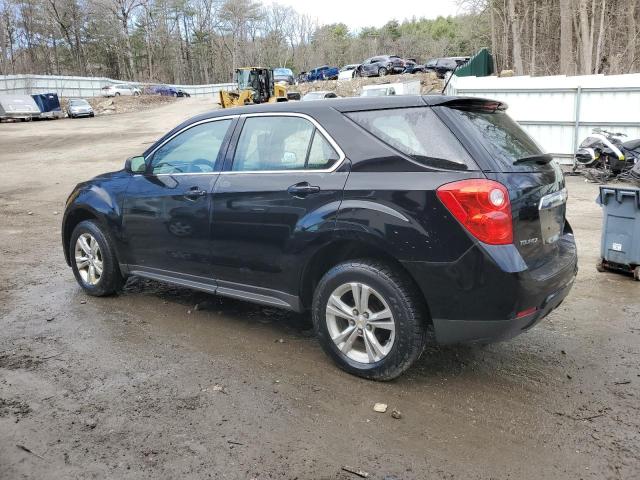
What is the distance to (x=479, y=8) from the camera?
120 feet

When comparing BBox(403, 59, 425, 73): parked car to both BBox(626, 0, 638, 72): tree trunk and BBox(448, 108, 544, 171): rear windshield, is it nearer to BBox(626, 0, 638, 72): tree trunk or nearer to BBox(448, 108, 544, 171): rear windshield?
BBox(626, 0, 638, 72): tree trunk

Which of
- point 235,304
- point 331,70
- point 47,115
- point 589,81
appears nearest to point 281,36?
point 331,70

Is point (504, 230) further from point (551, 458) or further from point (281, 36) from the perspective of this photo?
point (281, 36)

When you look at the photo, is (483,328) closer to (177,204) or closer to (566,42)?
(177,204)

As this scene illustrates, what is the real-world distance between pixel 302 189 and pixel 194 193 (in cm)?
109

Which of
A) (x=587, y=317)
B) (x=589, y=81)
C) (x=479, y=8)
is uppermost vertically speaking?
(x=479, y=8)

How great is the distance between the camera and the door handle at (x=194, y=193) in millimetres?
4409

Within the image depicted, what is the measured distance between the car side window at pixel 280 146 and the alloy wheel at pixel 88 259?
193 cm

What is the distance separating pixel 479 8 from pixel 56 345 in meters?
37.8

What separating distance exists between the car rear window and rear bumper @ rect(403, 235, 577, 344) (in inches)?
22.2

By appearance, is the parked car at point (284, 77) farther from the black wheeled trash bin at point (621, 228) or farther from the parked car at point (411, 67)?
the black wheeled trash bin at point (621, 228)

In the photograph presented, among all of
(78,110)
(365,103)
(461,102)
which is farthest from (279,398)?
(78,110)

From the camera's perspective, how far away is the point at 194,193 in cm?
445

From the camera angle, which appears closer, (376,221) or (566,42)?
(376,221)
